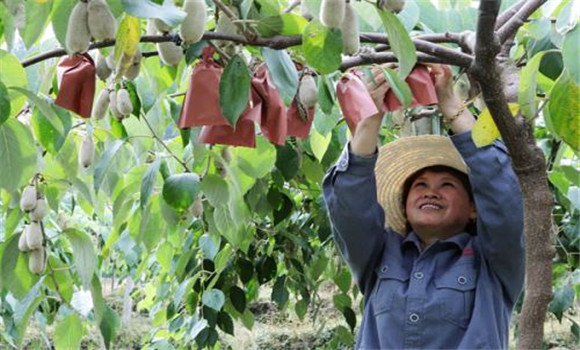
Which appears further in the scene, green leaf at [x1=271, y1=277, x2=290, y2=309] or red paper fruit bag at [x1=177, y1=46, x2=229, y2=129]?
green leaf at [x1=271, y1=277, x2=290, y2=309]

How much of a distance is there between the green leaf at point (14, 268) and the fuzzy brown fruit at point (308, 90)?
0.50 metres

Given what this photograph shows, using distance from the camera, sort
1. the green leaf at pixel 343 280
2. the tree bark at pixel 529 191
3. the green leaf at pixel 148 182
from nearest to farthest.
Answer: the tree bark at pixel 529 191 → the green leaf at pixel 148 182 → the green leaf at pixel 343 280

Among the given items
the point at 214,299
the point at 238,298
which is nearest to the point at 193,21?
the point at 214,299

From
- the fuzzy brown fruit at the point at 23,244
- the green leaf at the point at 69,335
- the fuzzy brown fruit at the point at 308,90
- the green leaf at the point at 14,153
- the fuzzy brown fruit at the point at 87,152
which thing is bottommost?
the green leaf at the point at 69,335

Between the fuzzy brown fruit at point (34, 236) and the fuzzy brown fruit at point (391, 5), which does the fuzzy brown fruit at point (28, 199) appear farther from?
the fuzzy brown fruit at point (391, 5)

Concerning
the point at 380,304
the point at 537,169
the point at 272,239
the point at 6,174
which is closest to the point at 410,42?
the point at 537,169

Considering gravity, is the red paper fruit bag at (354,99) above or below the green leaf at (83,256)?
above

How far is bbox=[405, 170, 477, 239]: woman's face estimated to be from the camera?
124 cm

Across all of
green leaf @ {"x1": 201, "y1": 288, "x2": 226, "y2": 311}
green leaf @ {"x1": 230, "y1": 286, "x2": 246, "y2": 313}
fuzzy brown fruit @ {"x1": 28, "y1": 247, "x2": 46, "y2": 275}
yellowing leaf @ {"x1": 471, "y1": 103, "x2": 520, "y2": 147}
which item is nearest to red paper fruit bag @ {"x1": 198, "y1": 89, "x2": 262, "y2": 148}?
yellowing leaf @ {"x1": 471, "y1": 103, "x2": 520, "y2": 147}

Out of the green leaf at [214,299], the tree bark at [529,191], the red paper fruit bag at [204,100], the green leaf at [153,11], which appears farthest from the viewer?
the green leaf at [214,299]

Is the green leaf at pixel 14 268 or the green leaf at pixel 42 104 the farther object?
the green leaf at pixel 14 268

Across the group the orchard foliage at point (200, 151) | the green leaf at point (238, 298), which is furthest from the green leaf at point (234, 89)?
the green leaf at point (238, 298)

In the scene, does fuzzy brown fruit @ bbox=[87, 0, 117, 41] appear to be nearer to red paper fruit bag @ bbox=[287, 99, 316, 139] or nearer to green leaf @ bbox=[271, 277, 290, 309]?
red paper fruit bag @ bbox=[287, 99, 316, 139]

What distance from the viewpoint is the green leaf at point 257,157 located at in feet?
4.29
